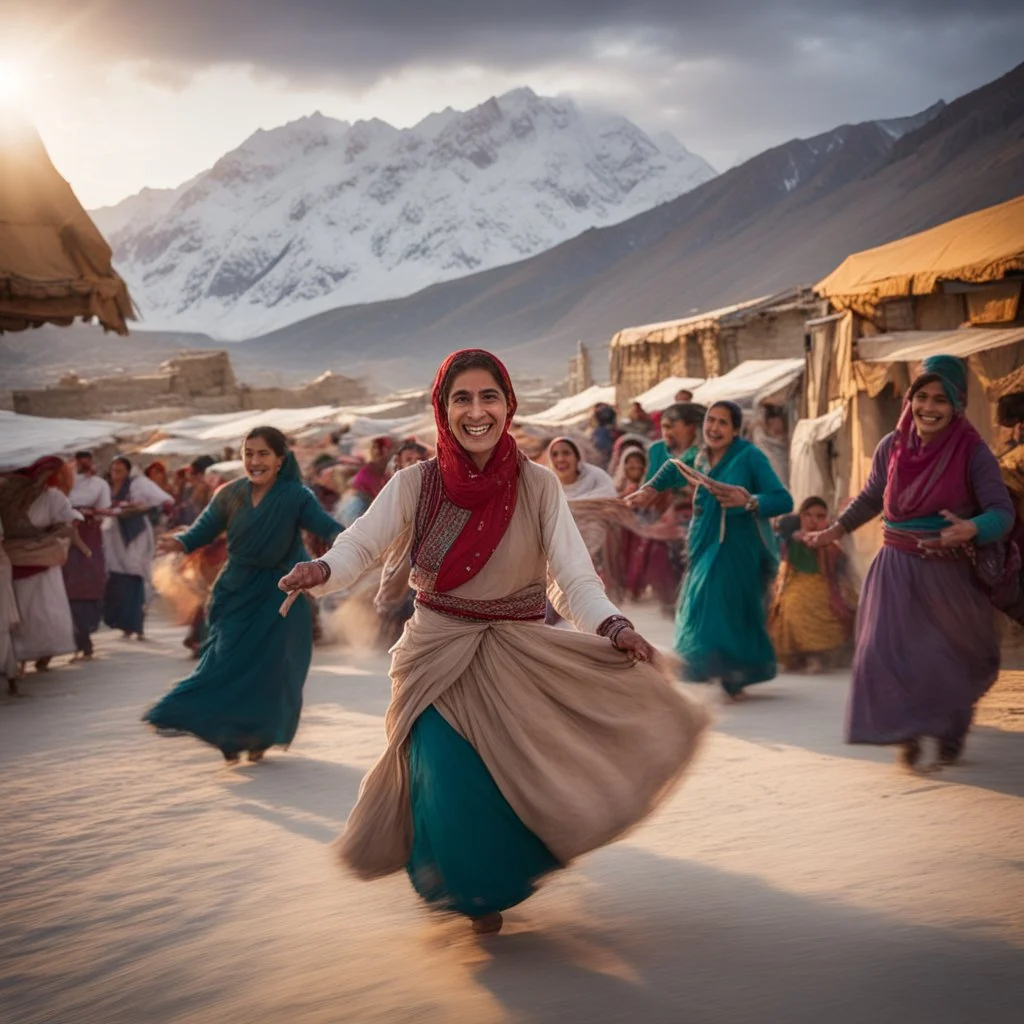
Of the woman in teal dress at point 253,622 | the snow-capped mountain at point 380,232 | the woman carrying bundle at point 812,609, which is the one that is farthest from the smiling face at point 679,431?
the snow-capped mountain at point 380,232

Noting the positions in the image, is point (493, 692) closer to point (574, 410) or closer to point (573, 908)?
point (573, 908)

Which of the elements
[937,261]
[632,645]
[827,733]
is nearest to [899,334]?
[937,261]

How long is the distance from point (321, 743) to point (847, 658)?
368cm

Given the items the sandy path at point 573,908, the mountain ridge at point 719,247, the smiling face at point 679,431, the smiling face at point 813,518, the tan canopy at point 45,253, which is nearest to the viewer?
the sandy path at point 573,908

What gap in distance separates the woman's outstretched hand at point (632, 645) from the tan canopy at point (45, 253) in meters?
6.59

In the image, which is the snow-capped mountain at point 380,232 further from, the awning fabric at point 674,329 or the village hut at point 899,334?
the village hut at point 899,334

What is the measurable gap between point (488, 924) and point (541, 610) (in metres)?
0.87

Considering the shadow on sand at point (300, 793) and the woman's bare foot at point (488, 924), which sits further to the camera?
the shadow on sand at point (300, 793)

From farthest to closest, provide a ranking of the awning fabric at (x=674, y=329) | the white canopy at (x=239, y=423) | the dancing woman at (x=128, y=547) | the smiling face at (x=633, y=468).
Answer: the white canopy at (x=239, y=423) < the awning fabric at (x=674, y=329) < the dancing woman at (x=128, y=547) < the smiling face at (x=633, y=468)

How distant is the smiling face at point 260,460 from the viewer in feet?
21.1

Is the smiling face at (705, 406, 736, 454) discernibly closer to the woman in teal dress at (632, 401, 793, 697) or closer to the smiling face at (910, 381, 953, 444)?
the woman in teal dress at (632, 401, 793, 697)

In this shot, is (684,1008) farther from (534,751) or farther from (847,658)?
(847,658)

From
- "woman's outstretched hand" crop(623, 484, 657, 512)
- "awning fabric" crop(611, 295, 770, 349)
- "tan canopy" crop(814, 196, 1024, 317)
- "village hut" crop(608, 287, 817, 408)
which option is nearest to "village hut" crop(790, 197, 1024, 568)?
"tan canopy" crop(814, 196, 1024, 317)

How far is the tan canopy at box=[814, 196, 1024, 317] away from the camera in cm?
998
